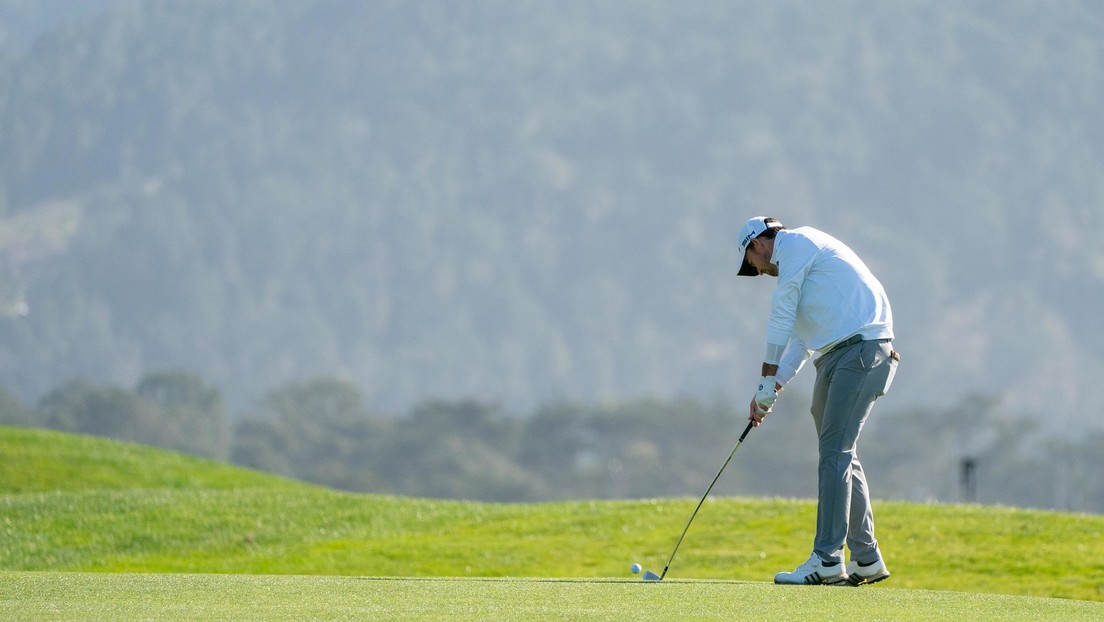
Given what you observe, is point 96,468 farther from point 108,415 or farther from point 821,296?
point 108,415

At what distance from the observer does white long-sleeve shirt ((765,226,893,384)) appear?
10250 mm

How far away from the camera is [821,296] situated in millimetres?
10312

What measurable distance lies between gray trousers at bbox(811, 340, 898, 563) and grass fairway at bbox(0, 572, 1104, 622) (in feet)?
2.15

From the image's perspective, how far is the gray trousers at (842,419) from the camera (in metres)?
10.3

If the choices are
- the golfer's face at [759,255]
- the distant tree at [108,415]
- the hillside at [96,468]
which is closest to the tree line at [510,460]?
the distant tree at [108,415]

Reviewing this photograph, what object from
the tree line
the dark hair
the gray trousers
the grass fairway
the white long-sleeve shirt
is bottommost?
the grass fairway

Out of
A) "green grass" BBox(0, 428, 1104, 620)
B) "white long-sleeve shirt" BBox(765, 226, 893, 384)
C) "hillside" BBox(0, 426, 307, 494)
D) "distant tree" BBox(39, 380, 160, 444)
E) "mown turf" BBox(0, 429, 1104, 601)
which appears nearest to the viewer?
"white long-sleeve shirt" BBox(765, 226, 893, 384)

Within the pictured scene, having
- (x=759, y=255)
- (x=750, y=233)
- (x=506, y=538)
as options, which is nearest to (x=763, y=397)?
(x=759, y=255)

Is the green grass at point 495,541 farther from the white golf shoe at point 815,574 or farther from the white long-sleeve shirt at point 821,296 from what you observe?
the white long-sleeve shirt at point 821,296

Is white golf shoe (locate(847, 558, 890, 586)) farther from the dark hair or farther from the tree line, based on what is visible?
the tree line

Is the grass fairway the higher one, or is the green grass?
the green grass

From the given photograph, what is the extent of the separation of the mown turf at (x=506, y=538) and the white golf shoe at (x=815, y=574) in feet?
18.0

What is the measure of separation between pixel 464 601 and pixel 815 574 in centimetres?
283

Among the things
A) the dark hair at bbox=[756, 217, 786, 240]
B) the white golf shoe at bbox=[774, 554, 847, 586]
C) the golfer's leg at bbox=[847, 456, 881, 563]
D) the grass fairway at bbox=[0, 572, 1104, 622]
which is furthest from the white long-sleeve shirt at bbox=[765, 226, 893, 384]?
the grass fairway at bbox=[0, 572, 1104, 622]
